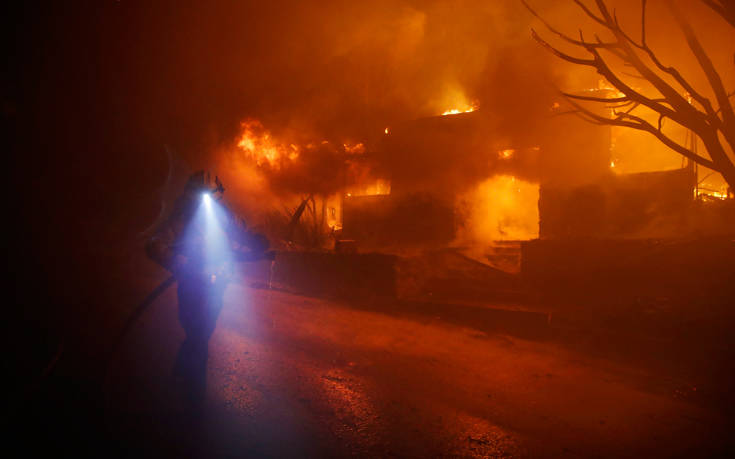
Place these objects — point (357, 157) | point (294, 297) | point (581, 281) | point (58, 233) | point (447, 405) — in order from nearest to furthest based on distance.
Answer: point (58, 233) < point (447, 405) < point (581, 281) < point (294, 297) < point (357, 157)

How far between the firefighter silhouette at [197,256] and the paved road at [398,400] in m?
0.34

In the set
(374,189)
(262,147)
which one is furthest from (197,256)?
(262,147)

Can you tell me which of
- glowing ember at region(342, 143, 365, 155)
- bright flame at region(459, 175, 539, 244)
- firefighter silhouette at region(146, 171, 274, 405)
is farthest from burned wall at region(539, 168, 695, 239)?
firefighter silhouette at region(146, 171, 274, 405)

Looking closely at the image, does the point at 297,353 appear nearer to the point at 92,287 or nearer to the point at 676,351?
the point at 92,287

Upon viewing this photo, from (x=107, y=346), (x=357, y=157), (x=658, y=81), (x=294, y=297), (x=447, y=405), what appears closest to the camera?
(x=107, y=346)

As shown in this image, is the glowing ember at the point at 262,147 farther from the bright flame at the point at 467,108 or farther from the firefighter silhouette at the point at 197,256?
the firefighter silhouette at the point at 197,256

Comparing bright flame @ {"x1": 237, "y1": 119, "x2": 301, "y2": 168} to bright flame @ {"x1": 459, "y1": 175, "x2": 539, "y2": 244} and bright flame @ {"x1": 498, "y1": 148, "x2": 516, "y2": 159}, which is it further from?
bright flame @ {"x1": 498, "y1": 148, "x2": 516, "y2": 159}

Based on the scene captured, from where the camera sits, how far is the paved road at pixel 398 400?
10.6 ft

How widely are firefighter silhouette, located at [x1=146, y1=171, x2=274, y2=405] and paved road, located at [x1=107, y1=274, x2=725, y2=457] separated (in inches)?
13.5

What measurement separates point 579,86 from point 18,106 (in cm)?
1324

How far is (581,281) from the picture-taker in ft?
26.7

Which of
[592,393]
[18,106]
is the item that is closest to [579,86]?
[592,393]

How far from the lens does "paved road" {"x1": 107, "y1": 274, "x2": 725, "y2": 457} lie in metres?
3.24

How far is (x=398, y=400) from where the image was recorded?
4.09m
